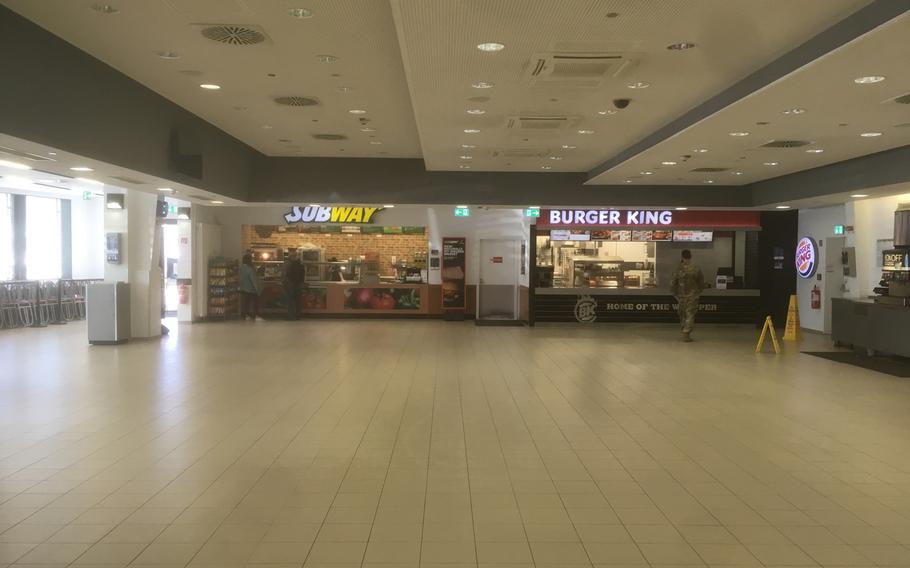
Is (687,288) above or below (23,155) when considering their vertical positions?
below

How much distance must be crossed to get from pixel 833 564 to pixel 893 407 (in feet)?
15.7

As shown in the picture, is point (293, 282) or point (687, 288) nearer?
point (687, 288)

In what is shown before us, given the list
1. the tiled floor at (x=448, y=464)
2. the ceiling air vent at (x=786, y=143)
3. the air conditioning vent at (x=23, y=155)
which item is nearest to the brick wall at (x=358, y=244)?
the tiled floor at (x=448, y=464)

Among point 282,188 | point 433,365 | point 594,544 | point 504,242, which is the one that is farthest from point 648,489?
point 504,242

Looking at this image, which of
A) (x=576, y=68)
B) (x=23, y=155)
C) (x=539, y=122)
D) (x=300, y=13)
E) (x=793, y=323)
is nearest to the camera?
(x=300, y=13)

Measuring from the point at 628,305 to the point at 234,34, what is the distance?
1202 cm

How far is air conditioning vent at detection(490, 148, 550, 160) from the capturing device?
11.4m

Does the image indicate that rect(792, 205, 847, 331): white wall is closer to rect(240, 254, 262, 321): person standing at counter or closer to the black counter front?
the black counter front

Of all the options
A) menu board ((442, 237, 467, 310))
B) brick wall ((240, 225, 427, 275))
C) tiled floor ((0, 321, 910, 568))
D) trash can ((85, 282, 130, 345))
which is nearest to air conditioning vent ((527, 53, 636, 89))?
tiled floor ((0, 321, 910, 568))

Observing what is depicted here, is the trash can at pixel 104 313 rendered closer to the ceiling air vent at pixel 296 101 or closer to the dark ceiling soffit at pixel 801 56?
the ceiling air vent at pixel 296 101

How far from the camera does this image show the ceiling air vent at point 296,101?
859cm

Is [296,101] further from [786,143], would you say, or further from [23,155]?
[786,143]

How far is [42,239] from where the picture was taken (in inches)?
673

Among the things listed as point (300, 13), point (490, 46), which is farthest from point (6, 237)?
point (490, 46)
